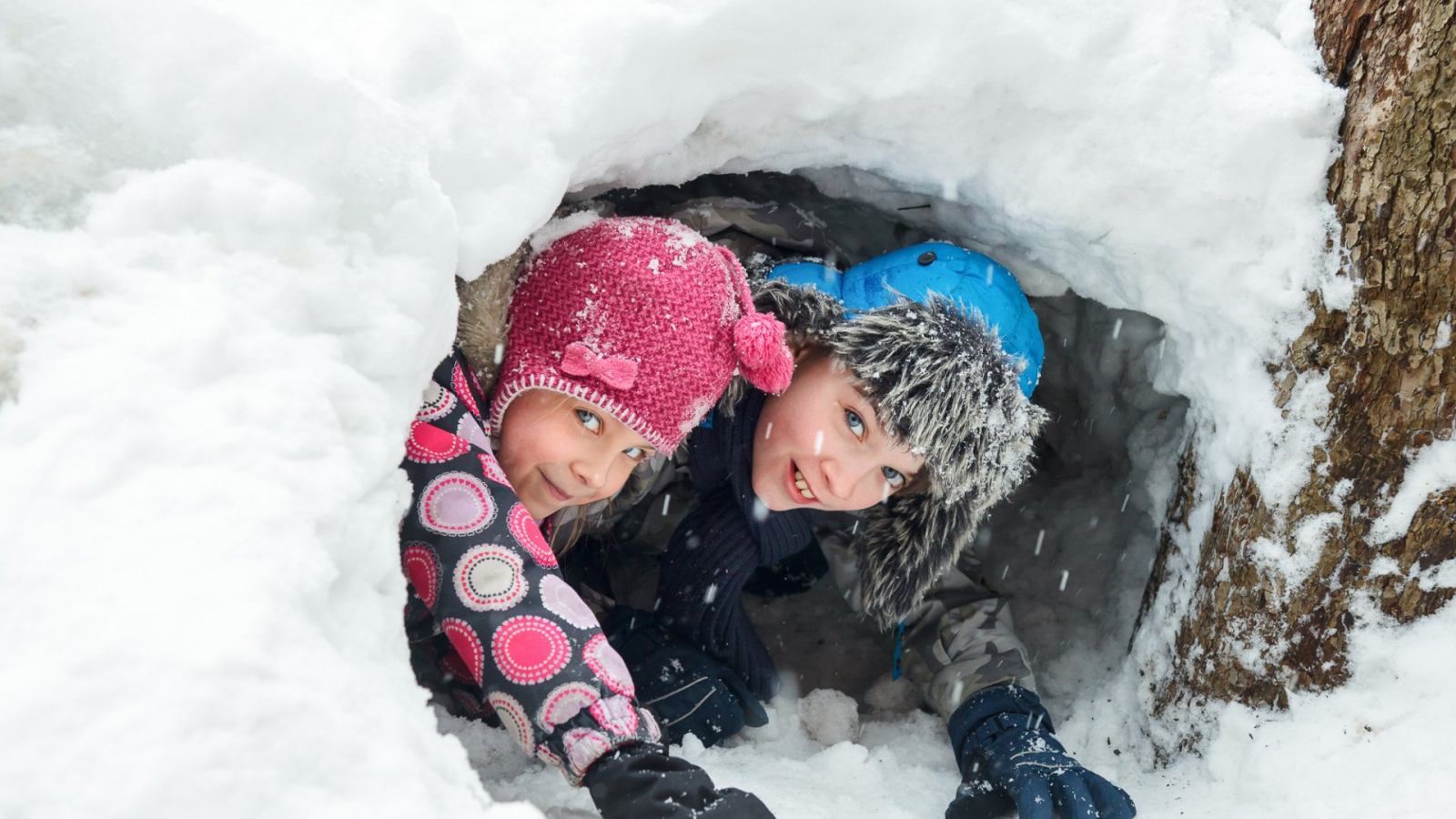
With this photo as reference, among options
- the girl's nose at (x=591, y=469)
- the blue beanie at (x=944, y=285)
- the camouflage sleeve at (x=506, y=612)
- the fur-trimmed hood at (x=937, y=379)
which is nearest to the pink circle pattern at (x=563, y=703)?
the camouflage sleeve at (x=506, y=612)

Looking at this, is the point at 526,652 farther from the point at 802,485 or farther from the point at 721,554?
the point at 721,554

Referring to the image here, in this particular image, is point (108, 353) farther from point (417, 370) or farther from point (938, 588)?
point (938, 588)

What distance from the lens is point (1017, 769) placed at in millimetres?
1711

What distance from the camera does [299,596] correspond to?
0.78 meters

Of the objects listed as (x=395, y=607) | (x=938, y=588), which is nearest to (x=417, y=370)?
(x=395, y=607)

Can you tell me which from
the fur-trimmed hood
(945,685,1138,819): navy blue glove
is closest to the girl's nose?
the fur-trimmed hood

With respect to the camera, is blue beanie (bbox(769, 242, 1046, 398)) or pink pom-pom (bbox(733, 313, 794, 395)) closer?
pink pom-pom (bbox(733, 313, 794, 395))

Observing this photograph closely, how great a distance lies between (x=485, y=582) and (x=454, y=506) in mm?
116

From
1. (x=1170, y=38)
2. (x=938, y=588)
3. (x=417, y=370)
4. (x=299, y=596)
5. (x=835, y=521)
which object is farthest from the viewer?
(x=835, y=521)

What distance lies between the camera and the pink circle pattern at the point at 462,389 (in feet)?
4.55

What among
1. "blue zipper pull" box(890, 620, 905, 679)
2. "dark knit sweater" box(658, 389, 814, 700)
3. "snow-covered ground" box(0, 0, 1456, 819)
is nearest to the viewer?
"snow-covered ground" box(0, 0, 1456, 819)

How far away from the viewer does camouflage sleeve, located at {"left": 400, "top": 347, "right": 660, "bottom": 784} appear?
126cm

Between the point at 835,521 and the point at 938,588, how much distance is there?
36 cm

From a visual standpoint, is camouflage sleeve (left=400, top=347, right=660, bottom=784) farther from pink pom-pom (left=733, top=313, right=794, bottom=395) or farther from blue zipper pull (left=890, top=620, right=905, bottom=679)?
blue zipper pull (left=890, top=620, right=905, bottom=679)
